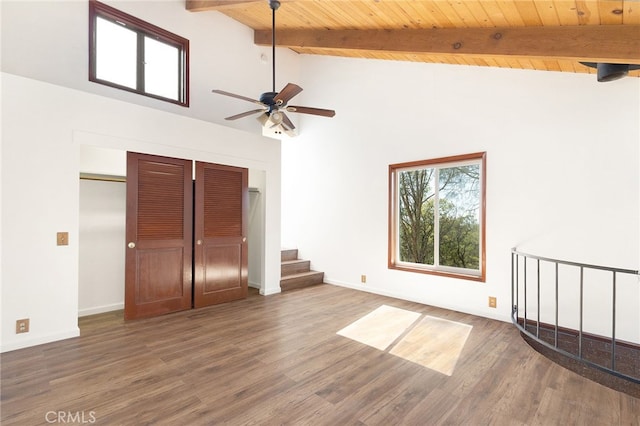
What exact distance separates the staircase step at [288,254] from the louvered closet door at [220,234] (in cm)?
140

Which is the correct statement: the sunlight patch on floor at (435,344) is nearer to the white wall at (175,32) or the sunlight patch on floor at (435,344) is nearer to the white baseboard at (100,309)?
the white baseboard at (100,309)

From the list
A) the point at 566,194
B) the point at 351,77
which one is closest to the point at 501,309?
the point at 566,194

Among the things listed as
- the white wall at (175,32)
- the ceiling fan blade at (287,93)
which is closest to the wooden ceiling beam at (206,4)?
the white wall at (175,32)

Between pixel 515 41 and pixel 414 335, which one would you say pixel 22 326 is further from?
pixel 515 41

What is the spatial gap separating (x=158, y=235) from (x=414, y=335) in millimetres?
3511

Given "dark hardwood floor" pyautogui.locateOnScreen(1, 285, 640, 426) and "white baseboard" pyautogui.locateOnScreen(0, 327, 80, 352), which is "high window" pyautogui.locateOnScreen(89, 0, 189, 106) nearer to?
"white baseboard" pyautogui.locateOnScreen(0, 327, 80, 352)

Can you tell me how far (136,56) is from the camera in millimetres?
4355

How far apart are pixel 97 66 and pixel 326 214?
4227mm

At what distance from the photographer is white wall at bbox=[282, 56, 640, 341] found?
3.29m

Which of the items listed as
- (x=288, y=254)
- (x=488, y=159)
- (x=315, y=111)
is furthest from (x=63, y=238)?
(x=488, y=159)

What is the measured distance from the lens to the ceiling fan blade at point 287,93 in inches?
122

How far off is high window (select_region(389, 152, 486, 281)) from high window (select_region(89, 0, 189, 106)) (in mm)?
3742

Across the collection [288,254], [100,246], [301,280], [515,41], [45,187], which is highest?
[515,41]

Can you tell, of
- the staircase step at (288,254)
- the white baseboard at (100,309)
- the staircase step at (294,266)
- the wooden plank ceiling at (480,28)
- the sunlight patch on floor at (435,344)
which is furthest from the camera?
the staircase step at (288,254)
